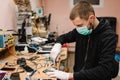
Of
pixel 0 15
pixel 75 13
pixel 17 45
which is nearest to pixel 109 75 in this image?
pixel 75 13

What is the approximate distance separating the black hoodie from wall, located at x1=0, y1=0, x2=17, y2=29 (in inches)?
53.7

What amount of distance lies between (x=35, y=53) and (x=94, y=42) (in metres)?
1.10

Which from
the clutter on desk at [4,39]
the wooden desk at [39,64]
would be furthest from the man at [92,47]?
the clutter on desk at [4,39]

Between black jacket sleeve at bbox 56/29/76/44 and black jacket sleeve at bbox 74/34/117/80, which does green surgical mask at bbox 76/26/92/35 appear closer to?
black jacket sleeve at bbox 74/34/117/80

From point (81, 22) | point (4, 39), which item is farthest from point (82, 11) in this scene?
point (4, 39)

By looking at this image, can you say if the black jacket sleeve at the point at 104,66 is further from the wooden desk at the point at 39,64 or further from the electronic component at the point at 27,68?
the electronic component at the point at 27,68

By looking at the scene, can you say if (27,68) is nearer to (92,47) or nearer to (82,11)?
(92,47)

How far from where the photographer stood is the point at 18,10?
10.8 ft

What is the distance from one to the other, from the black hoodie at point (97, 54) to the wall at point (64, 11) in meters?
3.35

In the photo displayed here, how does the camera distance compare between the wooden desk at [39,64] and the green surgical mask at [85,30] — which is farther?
the wooden desk at [39,64]

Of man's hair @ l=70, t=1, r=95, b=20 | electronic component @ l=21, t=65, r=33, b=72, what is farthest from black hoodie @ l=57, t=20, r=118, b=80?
electronic component @ l=21, t=65, r=33, b=72

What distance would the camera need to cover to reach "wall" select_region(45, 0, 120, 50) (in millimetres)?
5156

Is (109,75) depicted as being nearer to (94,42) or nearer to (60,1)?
(94,42)

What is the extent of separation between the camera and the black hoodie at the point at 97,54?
5.06 ft
